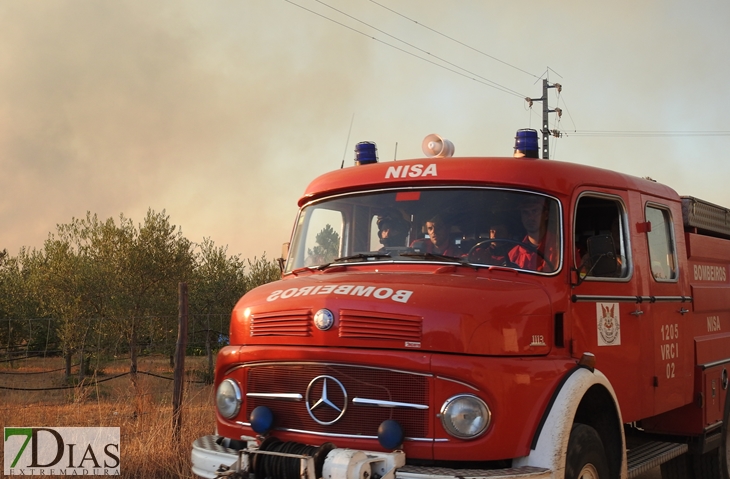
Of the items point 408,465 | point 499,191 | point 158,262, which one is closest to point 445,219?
point 499,191

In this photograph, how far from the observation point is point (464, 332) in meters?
3.98

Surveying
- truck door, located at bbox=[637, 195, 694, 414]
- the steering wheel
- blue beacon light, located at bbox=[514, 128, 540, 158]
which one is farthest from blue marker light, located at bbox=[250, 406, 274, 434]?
truck door, located at bbox=[637, 195, 694, 414]

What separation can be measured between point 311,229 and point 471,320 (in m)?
1.97

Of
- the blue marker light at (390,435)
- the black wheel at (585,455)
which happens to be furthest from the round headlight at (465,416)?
the black wheel at (585,455)

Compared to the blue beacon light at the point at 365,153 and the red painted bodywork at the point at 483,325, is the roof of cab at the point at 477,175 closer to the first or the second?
the red painted bodywork at the point at 483,325

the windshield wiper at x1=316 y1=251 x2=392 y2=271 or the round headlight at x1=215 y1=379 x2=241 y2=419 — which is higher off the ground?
the windshield wiper at x1=316 y1=251 x2=392 y2=271

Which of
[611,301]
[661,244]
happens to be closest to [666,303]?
[661,244]

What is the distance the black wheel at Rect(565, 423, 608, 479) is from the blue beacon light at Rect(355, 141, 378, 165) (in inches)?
99.2

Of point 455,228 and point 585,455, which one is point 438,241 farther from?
point 585,455

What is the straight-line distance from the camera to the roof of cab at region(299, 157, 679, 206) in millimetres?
4840

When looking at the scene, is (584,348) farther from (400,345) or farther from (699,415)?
(699,415)

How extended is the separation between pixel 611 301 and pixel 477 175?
1.24 meters

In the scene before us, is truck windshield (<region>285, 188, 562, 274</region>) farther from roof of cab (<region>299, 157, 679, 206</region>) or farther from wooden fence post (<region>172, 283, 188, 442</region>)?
wooden fence post (<region>172, 283, 188, 442</region>)

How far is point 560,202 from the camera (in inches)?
189
